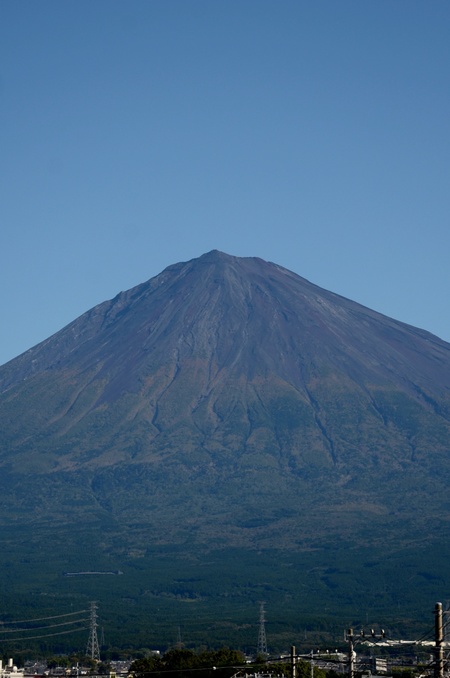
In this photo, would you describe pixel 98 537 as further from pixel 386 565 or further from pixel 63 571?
pixel 386 565

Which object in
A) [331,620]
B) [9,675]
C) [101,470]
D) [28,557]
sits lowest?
[9,675]

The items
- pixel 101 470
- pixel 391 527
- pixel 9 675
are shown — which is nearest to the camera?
pixel 9 675

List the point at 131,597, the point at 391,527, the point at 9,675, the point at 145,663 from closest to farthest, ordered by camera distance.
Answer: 1. the point at 9,675
2. the point at 145,663
3. the point at 131,597
4. the point at 391,527

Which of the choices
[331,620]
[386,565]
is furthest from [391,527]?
[331,620]

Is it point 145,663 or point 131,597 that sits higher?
point 131,597

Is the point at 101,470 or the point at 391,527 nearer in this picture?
the point at 391,527

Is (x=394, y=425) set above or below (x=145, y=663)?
above

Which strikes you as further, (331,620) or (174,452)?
(174,452)

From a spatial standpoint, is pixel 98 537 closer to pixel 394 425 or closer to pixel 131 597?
pixel 131 597

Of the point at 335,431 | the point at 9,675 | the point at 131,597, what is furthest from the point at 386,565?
the point at 9,675
